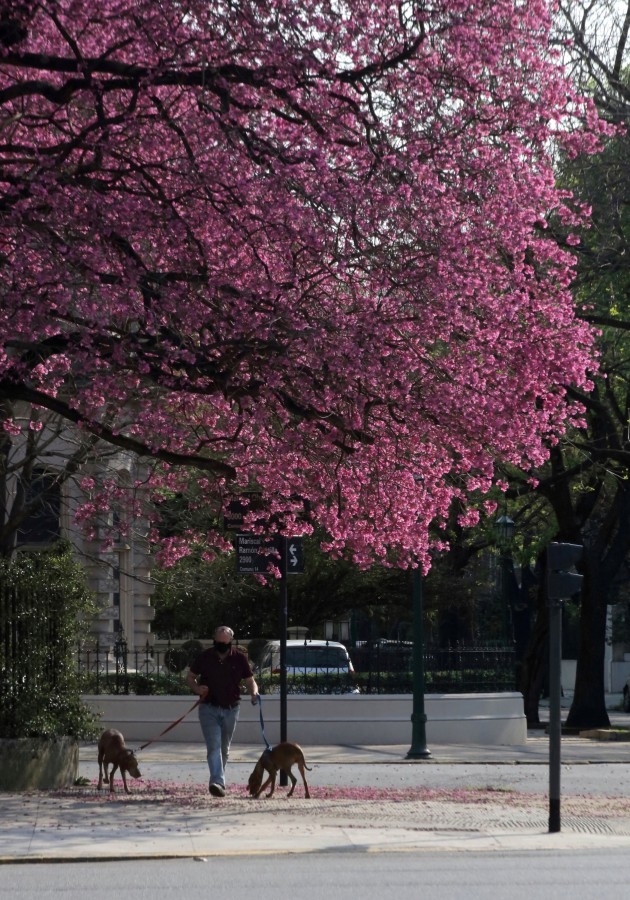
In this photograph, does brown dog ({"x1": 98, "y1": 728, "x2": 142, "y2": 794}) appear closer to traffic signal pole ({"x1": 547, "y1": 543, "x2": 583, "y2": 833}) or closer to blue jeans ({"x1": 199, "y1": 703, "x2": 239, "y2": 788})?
blue jeans ({"x1": 199, "y1": 703, "x2": 239, "y2": 788})

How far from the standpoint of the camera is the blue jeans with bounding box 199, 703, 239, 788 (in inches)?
572

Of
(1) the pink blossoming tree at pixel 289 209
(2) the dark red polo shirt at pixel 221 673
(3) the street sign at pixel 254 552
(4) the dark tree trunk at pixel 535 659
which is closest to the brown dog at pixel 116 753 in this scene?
(2) the dark red polo shirt at pixel 221 673

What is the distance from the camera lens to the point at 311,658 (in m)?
26.3

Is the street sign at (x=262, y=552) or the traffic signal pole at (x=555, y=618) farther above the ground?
the street sign at (x=262, y=552)

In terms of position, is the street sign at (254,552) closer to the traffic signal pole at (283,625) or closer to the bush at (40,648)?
the traffic signal pole at (283,625)

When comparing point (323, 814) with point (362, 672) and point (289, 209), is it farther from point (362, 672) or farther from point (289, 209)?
point (362, 672)

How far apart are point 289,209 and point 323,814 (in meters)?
5.71

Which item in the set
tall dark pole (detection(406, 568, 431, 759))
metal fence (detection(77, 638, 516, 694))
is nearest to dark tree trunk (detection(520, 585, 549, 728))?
metal fence (detection(77, 638, 516, 694))

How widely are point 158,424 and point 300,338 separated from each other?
2.41m

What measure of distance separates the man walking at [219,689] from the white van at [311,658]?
376 inches

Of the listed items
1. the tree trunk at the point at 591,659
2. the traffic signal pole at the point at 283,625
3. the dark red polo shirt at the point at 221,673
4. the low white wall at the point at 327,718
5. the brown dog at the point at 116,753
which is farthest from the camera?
the tree trunk at the point at 591,659

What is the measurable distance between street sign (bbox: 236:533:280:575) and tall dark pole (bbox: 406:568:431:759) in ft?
18.2

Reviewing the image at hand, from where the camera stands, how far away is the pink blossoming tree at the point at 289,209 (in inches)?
492

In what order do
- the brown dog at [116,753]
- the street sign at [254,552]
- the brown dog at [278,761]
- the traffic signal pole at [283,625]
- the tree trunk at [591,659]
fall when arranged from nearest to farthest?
the brown dog at [278,761] < the brown dog at [116,753] < the traffic signal pole at [283,625] < the street sign at [254,552] < the tree trunk at [591,659]
